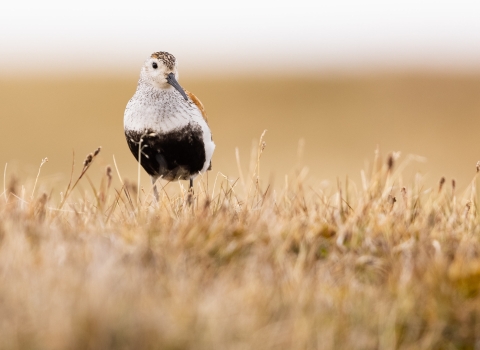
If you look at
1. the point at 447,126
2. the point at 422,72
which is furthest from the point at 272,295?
the point at 422,72

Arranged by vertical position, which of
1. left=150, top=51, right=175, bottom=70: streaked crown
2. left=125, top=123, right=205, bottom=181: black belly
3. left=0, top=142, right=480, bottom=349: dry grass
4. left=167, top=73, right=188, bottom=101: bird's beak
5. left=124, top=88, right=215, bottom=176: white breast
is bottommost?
left=0, top=142, right=480, bottom=349: dry grass

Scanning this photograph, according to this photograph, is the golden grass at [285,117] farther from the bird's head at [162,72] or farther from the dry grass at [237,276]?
the dry grass at [237,276]

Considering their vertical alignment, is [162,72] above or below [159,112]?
above

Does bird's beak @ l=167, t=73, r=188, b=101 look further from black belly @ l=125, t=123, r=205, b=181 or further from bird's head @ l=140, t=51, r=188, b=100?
black belly @ l=125, t=123, r=205, b=181

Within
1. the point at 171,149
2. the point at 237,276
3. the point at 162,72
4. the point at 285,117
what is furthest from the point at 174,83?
the point at 285,117

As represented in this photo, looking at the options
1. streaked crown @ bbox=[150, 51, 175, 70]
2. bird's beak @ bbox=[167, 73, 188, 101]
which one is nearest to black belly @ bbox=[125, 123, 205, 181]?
bird's beak @ bbox=[167, 73, 188, 101]

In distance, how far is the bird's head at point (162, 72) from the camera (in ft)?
21.0

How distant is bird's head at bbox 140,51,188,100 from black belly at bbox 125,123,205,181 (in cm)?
37

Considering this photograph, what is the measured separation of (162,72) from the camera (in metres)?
6.46

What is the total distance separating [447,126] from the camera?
2538 centimetres

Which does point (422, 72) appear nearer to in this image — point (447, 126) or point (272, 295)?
point (447, 126)

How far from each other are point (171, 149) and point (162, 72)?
2.40 feet

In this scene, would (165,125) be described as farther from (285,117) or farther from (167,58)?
(285,117)

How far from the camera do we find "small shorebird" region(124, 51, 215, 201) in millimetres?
6156
